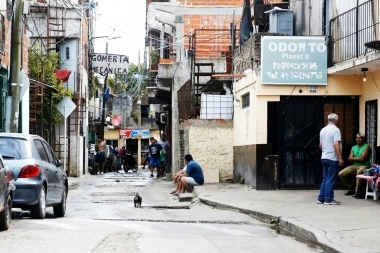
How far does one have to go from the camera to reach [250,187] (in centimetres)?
2123

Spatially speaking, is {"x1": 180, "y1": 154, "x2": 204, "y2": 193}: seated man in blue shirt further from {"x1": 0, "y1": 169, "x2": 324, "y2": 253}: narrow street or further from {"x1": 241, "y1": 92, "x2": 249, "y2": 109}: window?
{"x1": 0, "y1": 169, "x2": 324, "y2": 253}: narrow street

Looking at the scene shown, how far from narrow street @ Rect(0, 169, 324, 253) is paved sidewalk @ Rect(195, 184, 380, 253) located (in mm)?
325

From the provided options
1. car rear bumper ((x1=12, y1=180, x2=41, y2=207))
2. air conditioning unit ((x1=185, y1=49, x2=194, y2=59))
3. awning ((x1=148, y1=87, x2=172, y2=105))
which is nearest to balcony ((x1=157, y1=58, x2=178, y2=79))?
air conditioning unit ((x1=185, y1=49, x2=194, y2=59))

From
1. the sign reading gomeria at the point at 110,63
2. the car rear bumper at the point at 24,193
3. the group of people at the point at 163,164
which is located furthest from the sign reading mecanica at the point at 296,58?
the sign reading gomeria at the point at 110,63

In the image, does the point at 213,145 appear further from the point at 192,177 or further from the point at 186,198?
the point at 186,198

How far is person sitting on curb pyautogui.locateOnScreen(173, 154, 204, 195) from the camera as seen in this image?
21266 millimetres

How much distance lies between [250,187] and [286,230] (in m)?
7.88

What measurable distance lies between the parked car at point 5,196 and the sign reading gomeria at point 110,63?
32.0m

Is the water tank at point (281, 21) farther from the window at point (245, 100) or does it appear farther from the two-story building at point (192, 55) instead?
the two-story building at point (192, 55)

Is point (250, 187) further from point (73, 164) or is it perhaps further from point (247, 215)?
point (73, 164)

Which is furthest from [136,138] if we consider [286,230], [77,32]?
[286,230]

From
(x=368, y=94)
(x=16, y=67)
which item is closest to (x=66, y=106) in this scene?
(x=16, y=67)

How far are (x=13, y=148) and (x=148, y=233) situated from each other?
3479 mm

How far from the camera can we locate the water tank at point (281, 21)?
22.9 metres
